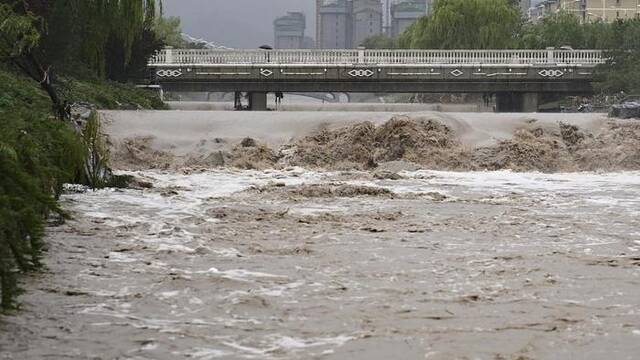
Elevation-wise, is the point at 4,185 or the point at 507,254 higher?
the point at 4,185

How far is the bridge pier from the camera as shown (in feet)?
135

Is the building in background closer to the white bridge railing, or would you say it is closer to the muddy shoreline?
the white bridge railing

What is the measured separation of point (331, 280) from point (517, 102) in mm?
36312

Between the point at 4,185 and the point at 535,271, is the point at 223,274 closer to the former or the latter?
the point at 4,185

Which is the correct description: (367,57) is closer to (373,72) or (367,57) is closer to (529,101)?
(373,72)

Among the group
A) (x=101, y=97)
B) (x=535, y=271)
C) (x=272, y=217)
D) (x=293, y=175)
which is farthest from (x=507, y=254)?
(x=101, y=97)

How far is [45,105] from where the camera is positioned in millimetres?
17250

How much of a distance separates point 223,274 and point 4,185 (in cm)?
178

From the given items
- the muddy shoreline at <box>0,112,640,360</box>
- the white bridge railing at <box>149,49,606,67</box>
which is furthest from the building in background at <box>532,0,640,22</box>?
the muddy shoreline at <box>0,112,640,360</box>

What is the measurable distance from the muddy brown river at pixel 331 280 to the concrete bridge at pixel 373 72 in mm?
26630

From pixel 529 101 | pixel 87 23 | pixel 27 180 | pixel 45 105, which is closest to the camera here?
pixel 27 180

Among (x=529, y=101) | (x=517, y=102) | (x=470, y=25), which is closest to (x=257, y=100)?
(x=517, y=102)

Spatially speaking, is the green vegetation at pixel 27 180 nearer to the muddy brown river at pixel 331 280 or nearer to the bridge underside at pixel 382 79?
the muddy brown river at pixel 331 280

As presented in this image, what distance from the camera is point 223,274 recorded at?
7.34 metres
